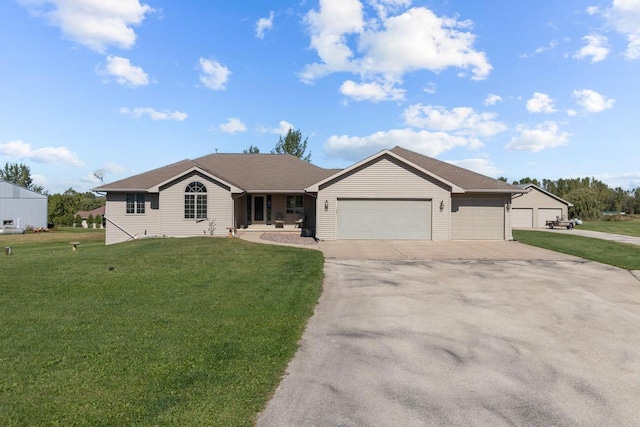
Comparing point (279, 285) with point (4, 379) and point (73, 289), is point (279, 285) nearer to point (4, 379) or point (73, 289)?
point (73, 289)

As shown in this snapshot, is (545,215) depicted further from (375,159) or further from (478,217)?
(375,159)

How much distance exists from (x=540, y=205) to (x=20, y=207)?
182 feet

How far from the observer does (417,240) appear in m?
19.1

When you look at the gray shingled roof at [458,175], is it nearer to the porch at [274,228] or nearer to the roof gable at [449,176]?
the roof gable at [449,176]

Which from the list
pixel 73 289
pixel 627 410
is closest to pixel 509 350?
pixel 627 410

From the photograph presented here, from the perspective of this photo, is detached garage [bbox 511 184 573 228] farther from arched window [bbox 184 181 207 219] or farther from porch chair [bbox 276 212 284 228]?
arched window [bbox 184 181 207 219]

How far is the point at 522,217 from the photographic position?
34688 mm

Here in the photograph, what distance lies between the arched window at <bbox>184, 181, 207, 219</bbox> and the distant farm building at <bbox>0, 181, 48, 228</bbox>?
1234 inches

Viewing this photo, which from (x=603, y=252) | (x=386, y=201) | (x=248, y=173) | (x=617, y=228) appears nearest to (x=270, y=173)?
(x=248, y=173)

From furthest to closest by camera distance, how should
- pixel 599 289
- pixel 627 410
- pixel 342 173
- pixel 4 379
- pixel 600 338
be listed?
pixel 342 173 < pixel 599 289 < pixel 600 338 < pixel 4 379 < pixel 627 410

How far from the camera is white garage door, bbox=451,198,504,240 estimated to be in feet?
65.8

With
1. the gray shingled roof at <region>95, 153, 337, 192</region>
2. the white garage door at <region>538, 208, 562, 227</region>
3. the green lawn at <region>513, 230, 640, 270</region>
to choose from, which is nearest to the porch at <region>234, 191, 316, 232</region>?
the gray shingled roof at <region>95, 153, 337, 192</region>

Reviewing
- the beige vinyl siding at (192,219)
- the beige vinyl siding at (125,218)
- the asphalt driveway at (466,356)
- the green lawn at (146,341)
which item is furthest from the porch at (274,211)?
the asphalt driveway at (466,356)

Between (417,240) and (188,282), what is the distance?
13289 millimetres
